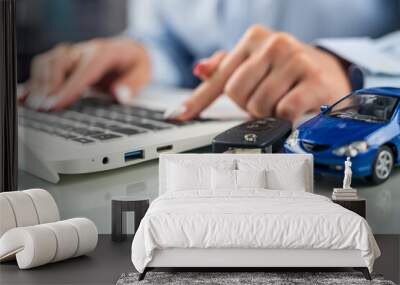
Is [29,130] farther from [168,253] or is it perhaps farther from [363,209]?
[363,209]

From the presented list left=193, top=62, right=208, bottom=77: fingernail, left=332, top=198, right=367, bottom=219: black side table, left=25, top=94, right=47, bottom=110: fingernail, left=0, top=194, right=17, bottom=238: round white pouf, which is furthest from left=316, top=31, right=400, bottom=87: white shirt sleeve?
left=0, top=194, right=17, bottom=238: round white pouf

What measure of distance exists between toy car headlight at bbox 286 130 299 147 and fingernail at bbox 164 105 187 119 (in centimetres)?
107

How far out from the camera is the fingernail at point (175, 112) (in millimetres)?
7480

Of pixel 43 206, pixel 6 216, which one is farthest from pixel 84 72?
pixel 6 216

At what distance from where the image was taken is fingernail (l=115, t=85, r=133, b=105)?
758cm

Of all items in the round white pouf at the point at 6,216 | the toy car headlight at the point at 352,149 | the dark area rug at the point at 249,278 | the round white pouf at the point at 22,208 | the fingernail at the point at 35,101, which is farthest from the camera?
the fingernail at the point at 35,101

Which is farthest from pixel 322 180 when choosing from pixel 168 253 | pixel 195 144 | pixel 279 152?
pixel 168 253

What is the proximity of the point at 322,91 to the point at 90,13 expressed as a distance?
7.94 feet

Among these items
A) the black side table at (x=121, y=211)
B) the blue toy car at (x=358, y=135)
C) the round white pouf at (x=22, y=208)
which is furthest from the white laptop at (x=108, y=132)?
the round white pouf at (x=22, y=208)

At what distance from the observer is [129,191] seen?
7.38 metres

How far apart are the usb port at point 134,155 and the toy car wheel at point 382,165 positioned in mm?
2235

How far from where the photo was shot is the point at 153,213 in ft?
17.6

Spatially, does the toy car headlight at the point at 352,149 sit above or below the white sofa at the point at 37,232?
above

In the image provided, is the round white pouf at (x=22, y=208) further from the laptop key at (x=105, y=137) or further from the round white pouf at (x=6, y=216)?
the laptop key at (x=105, y=137)
